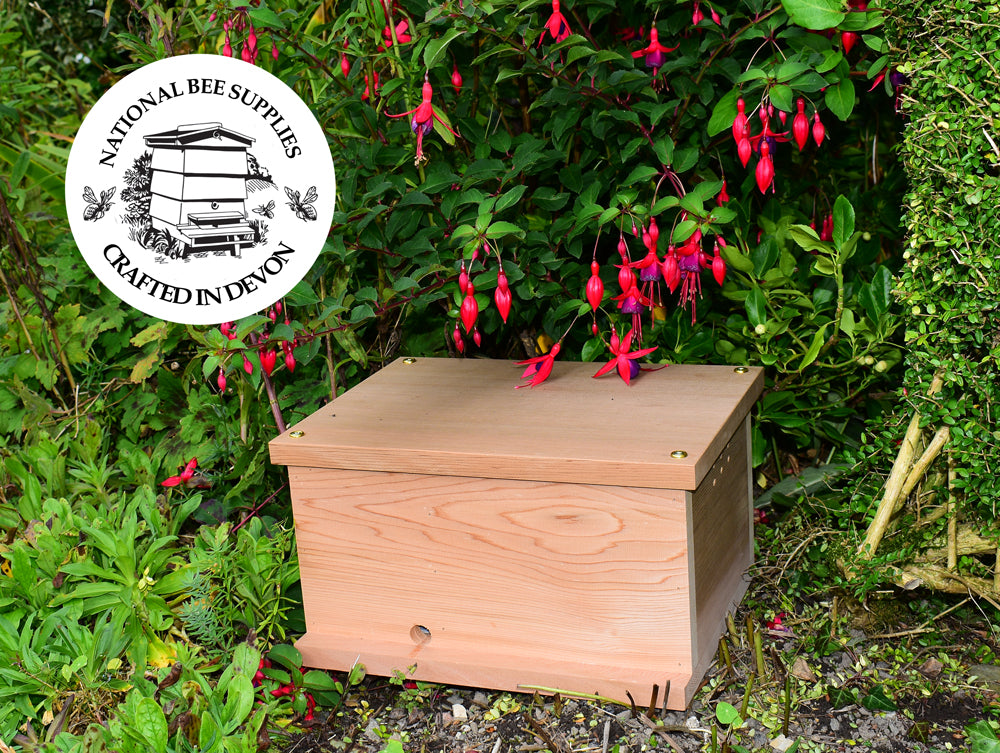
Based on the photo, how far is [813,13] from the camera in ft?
4.90

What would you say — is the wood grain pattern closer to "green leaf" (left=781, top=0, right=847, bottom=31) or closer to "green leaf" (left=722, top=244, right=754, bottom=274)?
"green leaf" (left=722, top=244, right=754, bottom=274)

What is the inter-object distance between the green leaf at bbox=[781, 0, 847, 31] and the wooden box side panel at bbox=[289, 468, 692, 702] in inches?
28.8

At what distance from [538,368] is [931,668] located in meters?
0.83

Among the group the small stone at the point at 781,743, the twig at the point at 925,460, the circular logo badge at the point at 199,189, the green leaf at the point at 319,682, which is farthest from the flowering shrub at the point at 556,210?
the small stone at the point at 781,743

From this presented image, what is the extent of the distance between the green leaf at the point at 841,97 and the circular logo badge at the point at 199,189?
81 cm

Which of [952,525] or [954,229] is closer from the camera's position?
[954,229]

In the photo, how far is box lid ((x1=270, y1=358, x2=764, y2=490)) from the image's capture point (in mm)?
1450

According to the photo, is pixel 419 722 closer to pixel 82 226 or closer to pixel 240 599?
pixel 240 599

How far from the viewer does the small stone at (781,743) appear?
148 centimetres

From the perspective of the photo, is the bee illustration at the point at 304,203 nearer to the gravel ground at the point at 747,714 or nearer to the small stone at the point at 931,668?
the gravel ground at the point at 747,714

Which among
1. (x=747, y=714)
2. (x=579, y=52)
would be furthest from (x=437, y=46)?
(x=747, y=714)

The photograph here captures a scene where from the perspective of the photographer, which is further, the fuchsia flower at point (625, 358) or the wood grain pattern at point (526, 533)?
the fuchsia flower at point (625, 358)

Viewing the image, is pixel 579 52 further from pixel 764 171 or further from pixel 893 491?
pixel 893 491

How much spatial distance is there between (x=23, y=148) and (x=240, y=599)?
5.13 ft
